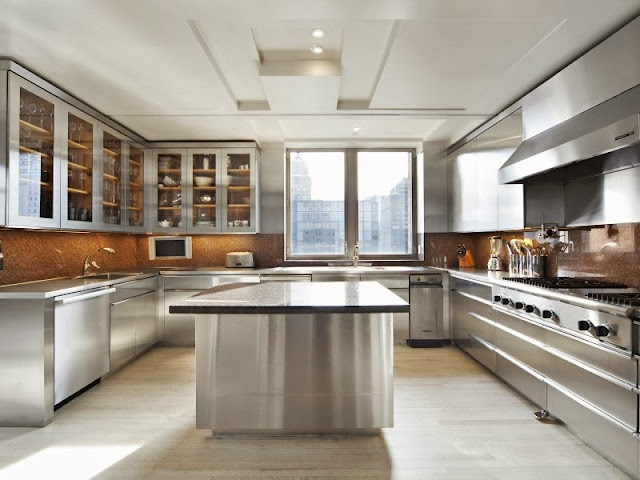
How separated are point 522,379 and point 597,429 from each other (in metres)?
0.84

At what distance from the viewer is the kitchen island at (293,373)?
8.29ft

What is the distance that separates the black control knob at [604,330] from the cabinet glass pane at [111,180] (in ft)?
13.7

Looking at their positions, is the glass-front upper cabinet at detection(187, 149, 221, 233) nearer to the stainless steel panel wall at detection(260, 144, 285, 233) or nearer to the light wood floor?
the stainless steel panel wall at detection(260, 144, 285, 233)

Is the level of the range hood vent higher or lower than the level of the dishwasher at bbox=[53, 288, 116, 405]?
higher

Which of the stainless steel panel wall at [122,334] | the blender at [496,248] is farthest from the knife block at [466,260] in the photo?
the stainless steel panel wall at [122,334]

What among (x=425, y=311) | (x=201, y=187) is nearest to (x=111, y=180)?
(x=201, y=187)

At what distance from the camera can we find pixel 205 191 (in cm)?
528

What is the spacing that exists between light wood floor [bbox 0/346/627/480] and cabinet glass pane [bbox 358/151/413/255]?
2.74 meters

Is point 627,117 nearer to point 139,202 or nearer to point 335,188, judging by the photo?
point 335,188

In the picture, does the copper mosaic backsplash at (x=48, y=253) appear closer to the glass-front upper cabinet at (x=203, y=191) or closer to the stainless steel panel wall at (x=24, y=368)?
the stainless steel panel wall at (x=24, y=368)

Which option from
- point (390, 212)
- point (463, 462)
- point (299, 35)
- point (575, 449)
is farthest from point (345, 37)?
point (390, 212)

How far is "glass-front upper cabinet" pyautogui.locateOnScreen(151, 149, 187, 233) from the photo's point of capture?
5.21 m

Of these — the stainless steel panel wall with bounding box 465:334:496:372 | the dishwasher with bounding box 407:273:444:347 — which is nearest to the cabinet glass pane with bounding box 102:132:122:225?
the dishwasher with bounding box 407:273:444:347

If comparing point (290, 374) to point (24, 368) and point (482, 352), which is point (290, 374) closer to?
point (24, 368)
